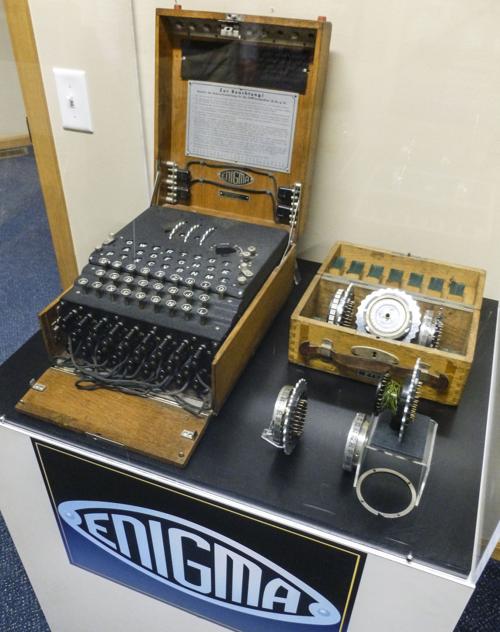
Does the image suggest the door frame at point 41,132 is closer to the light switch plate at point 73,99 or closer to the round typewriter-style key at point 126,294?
the light switch plate at point 73,99

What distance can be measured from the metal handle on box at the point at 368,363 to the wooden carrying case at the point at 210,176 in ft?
0.42

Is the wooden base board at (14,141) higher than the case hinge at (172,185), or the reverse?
the wooden base board at (14,141)

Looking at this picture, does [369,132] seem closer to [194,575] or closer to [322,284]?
→ [322,284]

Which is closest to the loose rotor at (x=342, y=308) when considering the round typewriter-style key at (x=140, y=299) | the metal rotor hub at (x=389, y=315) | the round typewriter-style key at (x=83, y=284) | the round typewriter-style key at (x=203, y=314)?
the metal rotor hub at (x=389, y=315)

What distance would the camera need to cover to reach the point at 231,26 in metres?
1.06

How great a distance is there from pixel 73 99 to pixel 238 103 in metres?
0.54

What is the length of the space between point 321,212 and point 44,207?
0.85m

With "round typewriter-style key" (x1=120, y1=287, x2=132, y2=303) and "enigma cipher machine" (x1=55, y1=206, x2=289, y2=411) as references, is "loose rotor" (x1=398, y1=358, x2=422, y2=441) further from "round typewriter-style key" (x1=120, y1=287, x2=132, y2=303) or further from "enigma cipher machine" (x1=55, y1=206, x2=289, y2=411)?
"round typewriter-style key" (x1=120, y1=287, x2=132, y2=303)

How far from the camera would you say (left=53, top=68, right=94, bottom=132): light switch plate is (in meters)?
1.37

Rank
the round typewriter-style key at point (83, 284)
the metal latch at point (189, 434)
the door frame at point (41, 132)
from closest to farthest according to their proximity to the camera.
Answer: the metal latch at point (189, 434) < the round typewriter-style key at point (83, 284) < the door frame at point (41, 132)

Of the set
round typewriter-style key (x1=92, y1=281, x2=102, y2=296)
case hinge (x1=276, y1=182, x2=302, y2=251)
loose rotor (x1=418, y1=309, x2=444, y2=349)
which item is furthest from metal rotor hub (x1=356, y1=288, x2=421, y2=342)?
round typewriter-style key (x1=92, y1=281, x2=102, y2=296)

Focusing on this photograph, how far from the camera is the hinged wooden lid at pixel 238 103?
3.45 ft

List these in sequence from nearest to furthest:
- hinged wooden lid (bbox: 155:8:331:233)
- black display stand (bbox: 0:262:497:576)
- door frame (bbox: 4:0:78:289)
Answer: black display stand (bbox: 0:262:497:576) < hinged wooden lid (bbox: 155:8:331:233) < door frame (bbox: 4:0:78:289)

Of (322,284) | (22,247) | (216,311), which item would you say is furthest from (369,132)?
(22,247)
